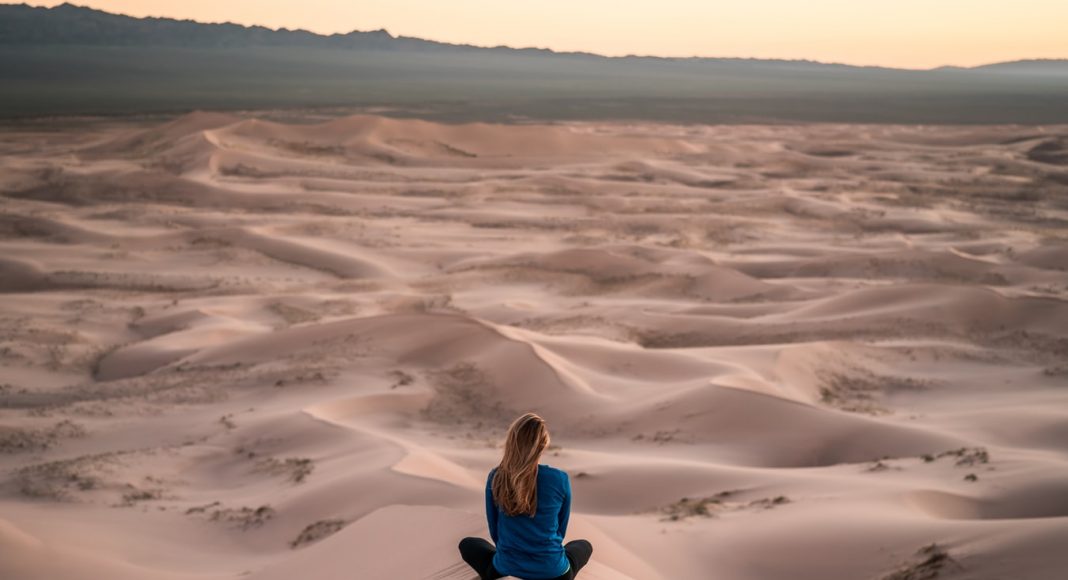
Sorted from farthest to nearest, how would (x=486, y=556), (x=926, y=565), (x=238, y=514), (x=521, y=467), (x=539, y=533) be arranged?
1. (x=238, y=514)
2. (x=926, y=565)
3. (x=486, y=556)
4. (x=539, y=533)
5. (x=521, y=467)

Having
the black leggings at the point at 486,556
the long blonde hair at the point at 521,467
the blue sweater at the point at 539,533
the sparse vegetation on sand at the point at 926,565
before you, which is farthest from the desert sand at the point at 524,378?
the long blonde hair at the point at 521,467

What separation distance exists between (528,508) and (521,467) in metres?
0.18

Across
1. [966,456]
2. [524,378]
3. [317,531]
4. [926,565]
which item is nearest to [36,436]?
[317,531]

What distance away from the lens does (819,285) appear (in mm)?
15250

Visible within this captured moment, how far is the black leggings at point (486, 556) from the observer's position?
13.6 feet

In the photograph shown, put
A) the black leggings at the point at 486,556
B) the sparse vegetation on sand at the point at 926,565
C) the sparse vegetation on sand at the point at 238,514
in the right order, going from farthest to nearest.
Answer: the sparse vegetation on sand at the point at 238,514 → the sparse vegetation on sand at the point at 926,565 → the black leggings at the point at 486,556

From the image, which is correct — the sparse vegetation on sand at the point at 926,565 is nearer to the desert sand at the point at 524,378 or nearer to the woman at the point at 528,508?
the desert sand at the point at 524,378

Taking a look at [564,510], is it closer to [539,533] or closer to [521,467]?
[539,533]

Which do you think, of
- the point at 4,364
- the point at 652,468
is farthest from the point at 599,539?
the point at 4,364

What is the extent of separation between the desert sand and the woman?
50 centimetres

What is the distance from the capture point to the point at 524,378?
32.3 feet

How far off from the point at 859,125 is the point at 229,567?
55508 mm

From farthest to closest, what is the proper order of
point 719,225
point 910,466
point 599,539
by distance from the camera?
point 719,225, point 910,466, point 599,539

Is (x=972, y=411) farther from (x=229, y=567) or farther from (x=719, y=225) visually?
(x=719, y=225)
